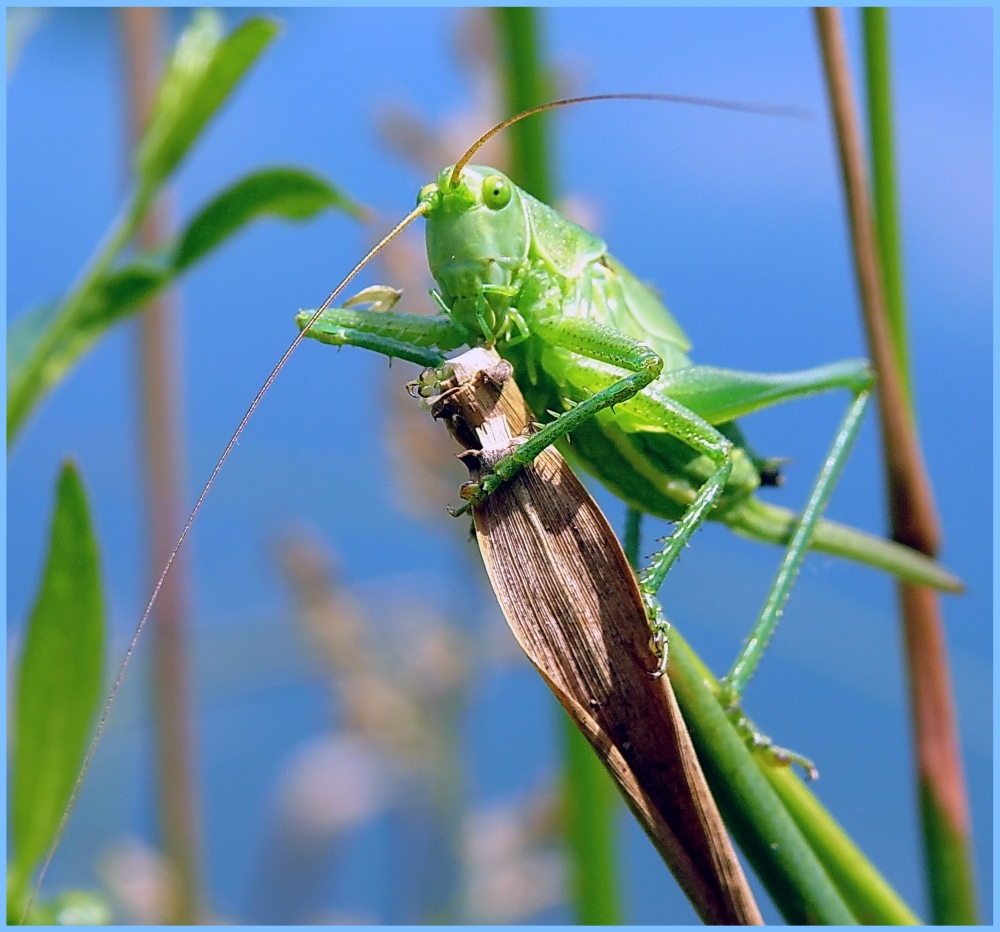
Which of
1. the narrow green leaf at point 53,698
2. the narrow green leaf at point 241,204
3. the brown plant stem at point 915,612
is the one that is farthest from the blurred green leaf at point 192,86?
the brown plant stem at point 915,612

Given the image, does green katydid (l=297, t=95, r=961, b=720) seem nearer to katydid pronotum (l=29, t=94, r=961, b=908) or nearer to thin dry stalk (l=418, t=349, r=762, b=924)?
katydid pronotum (l=29, t=94, r=961, b=908)

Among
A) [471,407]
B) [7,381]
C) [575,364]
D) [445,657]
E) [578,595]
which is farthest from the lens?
[445,657]

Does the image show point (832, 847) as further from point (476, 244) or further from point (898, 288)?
point (476, 244)

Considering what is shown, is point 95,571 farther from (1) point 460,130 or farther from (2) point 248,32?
(1) point 460,130

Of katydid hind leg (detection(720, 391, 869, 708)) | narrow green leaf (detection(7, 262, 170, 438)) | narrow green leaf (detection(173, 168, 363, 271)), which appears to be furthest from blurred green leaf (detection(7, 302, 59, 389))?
katydid hind leg (detection(720, 391, 869, 708))

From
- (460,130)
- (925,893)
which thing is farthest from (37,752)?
(460,130)

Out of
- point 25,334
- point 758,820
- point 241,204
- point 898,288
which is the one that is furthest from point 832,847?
point 25,334

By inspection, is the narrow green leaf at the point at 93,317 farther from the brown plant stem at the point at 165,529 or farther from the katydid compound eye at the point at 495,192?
the brown plant stem at the point at 165,529
